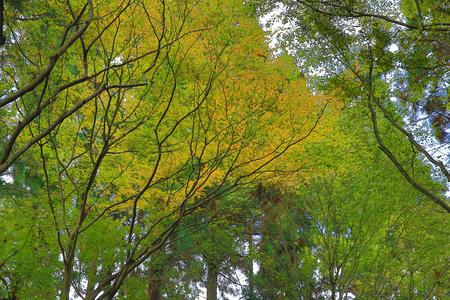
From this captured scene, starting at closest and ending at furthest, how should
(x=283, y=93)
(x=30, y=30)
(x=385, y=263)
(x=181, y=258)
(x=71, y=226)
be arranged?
1. (x=30, y=30)
2. (x=71, y=226)
3. (x=283, y=93)
4. (x=385, y=263)
5. (x=181, y=258)

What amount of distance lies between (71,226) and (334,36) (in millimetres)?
5651

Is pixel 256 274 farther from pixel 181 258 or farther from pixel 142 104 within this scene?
pixel 142 104

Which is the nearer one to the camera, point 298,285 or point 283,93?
point 283,93

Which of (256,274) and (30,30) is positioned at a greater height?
(30,30)

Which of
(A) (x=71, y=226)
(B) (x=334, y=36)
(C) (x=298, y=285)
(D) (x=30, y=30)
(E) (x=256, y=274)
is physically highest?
(B) (x=334, y=36)

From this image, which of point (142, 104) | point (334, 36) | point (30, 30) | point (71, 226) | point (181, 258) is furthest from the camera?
point (181, 258)

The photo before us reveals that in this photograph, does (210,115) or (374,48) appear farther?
(210,115)

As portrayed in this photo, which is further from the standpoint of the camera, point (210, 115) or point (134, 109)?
point (210, 115)

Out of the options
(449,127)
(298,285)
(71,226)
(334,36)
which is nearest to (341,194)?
(298,285)

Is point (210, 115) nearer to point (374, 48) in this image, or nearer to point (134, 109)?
point (134, 109)

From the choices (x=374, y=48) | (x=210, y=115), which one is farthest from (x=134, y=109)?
(x=374, y=48)

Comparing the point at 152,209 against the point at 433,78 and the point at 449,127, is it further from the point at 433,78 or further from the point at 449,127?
the point at 449,127

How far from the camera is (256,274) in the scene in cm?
1361

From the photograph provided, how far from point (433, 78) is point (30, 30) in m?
5.60
